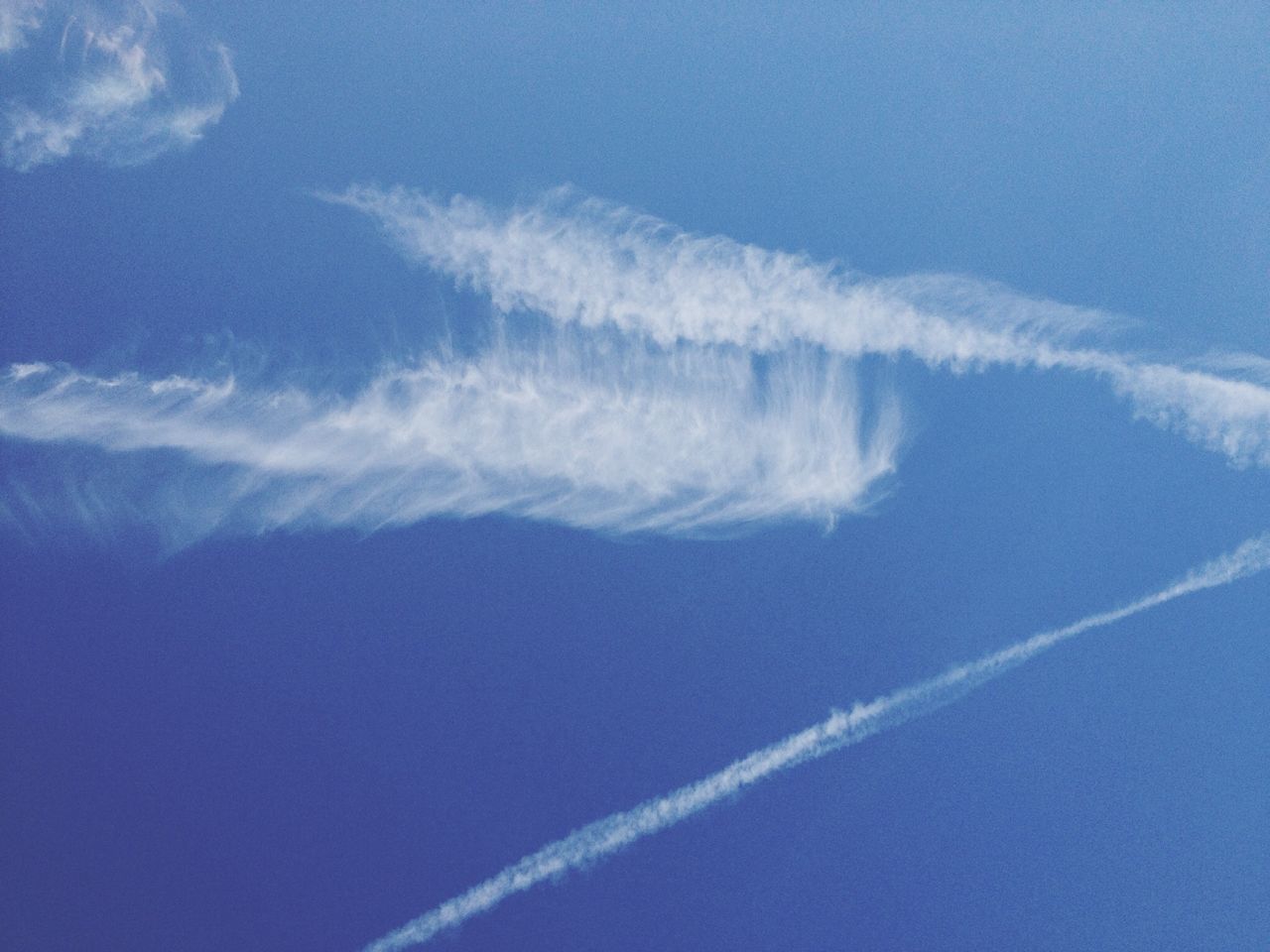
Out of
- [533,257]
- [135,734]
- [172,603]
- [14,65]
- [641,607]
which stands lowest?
[641,607]

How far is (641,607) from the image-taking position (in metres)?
2.82

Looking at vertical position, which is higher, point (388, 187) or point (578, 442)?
point (388, 187)

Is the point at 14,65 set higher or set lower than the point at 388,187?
higher

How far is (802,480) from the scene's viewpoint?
2830 mm

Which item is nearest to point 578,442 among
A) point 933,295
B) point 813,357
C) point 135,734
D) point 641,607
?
point 641,607

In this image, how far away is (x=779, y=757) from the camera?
280cm

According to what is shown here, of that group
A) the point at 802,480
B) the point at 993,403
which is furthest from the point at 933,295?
the point at 802,480

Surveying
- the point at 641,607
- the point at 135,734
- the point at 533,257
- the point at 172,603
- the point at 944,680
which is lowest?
the point at 944,680

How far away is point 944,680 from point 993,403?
72cm

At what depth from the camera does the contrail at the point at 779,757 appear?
2.73 metres

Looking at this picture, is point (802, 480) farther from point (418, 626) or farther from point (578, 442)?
point (418, 626)

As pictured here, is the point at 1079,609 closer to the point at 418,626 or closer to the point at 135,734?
the point at 418,626

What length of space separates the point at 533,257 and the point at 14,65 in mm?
1358

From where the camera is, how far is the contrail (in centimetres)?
273
